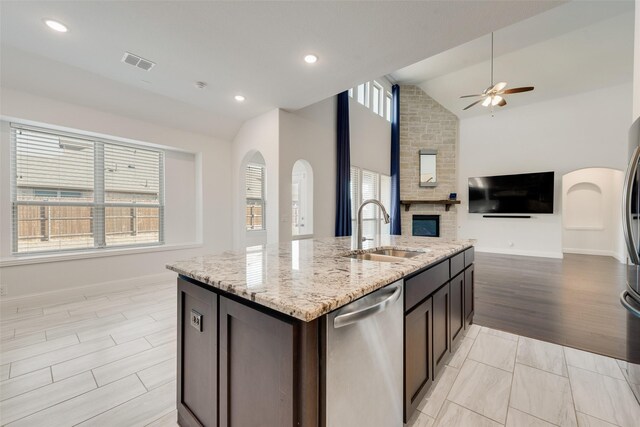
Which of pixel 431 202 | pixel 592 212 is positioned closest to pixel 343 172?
pixel 431 202

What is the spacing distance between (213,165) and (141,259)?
1.97m

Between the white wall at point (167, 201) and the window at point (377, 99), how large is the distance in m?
4.12

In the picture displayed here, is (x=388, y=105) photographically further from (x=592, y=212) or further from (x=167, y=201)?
(x=167, y=201)

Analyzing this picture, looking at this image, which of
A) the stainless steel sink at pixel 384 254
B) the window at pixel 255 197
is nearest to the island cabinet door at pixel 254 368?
the stainless steel sink at pixel 384 254

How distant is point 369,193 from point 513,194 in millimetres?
3633

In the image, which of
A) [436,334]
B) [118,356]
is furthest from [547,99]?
[118,356]

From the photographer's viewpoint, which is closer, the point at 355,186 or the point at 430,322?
the point at 430,322

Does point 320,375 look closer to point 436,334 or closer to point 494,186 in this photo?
point 436,334

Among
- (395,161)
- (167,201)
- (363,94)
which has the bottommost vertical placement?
(167,201)

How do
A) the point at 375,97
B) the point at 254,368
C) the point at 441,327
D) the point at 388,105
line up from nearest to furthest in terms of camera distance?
the point at 254,368 → the point at 441,327 → the point at 375,97 → the point at 388,105

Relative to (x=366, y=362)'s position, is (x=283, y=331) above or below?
above

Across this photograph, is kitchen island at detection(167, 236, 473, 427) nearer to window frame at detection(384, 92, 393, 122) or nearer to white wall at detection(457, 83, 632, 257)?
white wall at detection(457, 83, 632, 257)

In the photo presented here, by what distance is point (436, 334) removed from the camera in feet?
5.44

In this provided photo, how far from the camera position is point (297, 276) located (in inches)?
44.7
